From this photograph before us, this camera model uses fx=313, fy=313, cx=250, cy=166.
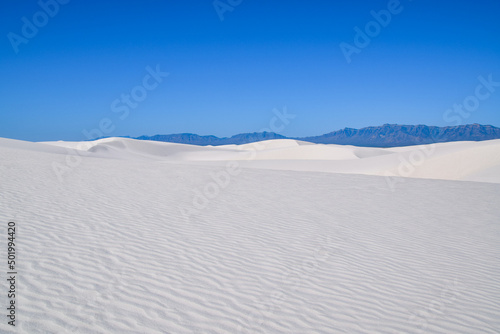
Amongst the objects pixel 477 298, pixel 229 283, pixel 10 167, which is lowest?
pixel 477 298

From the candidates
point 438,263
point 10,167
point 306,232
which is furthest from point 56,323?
point 10,167

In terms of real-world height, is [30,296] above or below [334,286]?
above

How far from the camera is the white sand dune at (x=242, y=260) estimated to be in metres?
3.53

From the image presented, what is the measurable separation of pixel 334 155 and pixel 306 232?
32647mm

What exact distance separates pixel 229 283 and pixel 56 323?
6.73 ft

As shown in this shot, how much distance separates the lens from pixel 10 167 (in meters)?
12.4

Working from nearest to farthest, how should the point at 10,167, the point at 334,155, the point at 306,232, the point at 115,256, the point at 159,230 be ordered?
the point at 115,256 < the point at 159,230 < the point at 306,232 < the point at 10,167 < the point at 334,155

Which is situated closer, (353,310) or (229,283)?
(353,310)

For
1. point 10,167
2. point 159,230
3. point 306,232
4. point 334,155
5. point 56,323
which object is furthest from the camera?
point 334,155

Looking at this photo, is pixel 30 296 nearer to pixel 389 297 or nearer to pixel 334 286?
pixel 334 286

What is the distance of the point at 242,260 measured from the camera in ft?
17.1

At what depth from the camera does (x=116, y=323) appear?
3.21 metres

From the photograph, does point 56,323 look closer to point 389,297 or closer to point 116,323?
point 116,323

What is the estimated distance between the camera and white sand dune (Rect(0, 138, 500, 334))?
3529 millimetres
